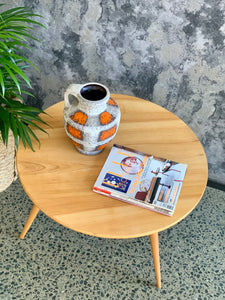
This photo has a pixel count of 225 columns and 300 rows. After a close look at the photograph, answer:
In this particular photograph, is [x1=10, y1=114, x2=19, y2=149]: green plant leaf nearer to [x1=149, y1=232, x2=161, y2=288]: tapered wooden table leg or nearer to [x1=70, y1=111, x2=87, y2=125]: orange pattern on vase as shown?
[x1=70, y1=111, x2=87, y2=125]: orange pattern on vase

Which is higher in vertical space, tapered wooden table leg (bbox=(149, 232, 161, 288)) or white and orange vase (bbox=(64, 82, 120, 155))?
white and orange vase (bbox=(64, 82, 120, 155))

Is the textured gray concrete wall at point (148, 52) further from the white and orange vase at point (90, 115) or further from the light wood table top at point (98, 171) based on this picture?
the white and orange vase at point (90, 115)

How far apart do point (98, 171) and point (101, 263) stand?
1.66 feet

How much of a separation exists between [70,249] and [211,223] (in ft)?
2.29

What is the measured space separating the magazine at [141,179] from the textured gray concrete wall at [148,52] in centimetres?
45

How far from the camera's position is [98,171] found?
1164 mm

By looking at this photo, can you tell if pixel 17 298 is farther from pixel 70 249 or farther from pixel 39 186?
pixel 39 186

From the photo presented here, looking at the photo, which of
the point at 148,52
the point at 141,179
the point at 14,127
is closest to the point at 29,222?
the point at 14,127

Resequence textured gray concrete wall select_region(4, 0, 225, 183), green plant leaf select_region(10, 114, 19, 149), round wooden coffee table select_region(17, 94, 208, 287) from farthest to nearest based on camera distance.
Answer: textured gray concrete wall select_region(4, 0, 225, 183), green plant leaf select_region(10, 114, 19, 149), round wooden coffee table select_region(17, 94, 208, 287)

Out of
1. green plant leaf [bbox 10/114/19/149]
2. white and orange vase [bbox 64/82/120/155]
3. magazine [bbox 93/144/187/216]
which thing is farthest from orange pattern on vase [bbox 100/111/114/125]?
green plant leaf [bbox 10/114/19/149]

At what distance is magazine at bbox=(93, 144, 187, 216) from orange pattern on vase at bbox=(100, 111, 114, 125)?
158 millimetres

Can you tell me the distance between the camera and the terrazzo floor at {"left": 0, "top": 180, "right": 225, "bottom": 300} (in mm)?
1362

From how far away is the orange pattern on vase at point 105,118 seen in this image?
1.08m

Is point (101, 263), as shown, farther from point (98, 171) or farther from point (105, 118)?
point (105, 118)
